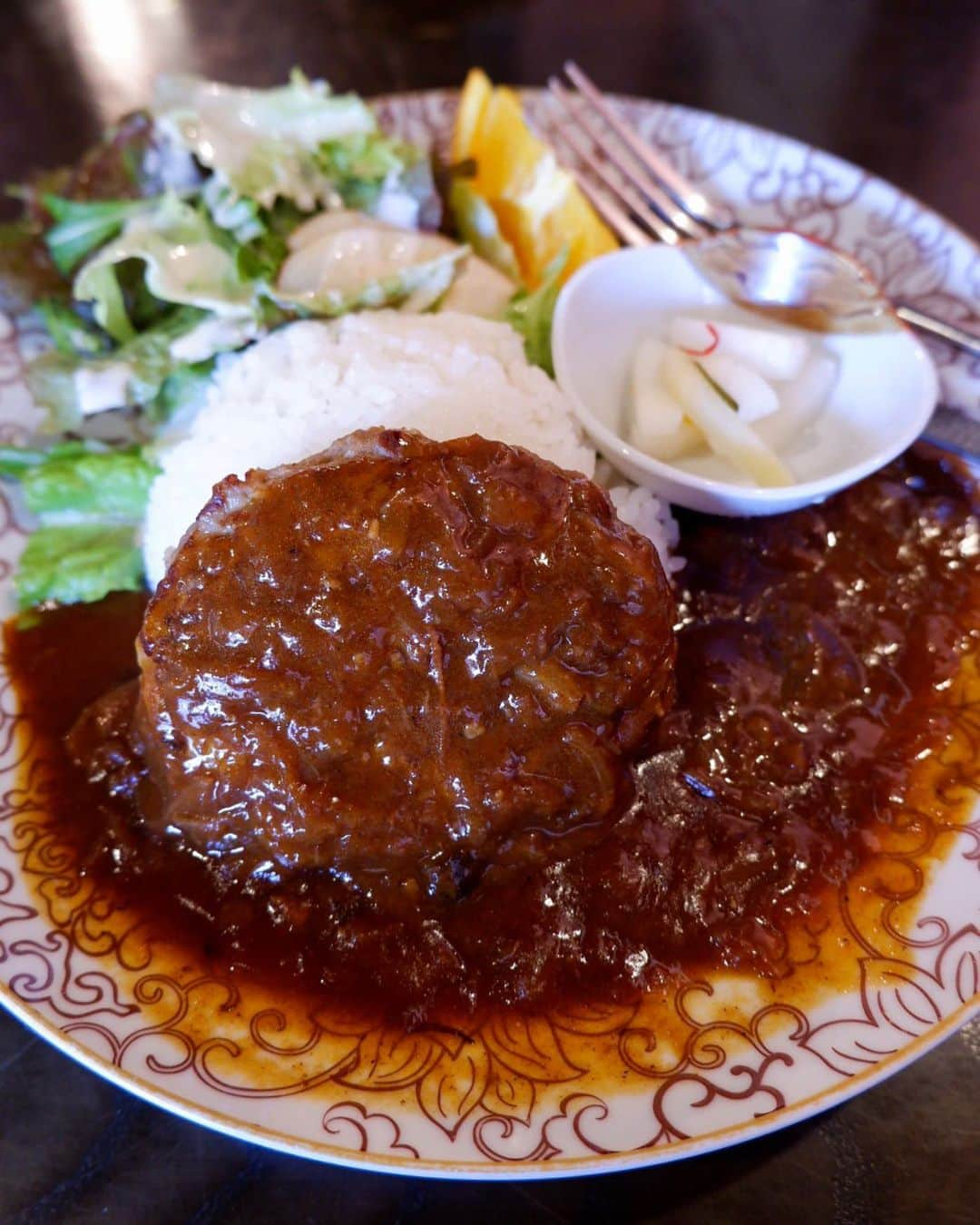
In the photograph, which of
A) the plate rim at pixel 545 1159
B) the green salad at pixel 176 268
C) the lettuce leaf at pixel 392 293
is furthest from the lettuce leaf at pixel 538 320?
the plate rim at pixel 545 1159

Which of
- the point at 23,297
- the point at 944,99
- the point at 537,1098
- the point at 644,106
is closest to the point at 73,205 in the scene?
the point at 23,297

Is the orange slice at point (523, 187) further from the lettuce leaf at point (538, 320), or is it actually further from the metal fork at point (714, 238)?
the lettuce leaf at point (538, 320)

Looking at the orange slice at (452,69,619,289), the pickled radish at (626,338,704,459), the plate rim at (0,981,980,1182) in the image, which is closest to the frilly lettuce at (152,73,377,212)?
the orange slice at (452,69,619,289)

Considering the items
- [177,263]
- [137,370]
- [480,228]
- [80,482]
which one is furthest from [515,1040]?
[480,228]

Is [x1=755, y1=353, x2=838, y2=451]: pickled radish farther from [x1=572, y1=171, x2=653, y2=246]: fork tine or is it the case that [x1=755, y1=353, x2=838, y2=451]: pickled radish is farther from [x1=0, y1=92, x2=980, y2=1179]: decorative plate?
[x1=0, y1=92, x2=980, y2=1179]: decorative plate

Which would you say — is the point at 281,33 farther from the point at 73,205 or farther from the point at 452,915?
the point at 452,915
